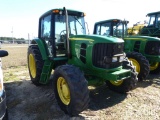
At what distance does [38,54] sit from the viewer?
6.03 metres

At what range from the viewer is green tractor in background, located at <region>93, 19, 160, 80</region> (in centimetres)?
694

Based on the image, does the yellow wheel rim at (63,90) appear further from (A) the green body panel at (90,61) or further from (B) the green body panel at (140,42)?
(B) the green body panel at (140,42)

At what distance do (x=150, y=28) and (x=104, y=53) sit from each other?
8.52 metres

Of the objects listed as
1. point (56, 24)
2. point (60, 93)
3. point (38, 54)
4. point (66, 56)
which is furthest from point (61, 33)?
point (60, 93)

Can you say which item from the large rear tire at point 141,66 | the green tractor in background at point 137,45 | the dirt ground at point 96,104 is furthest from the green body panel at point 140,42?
the dirt ground at point 96,104

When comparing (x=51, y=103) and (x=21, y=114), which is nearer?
(x=21, y=114)

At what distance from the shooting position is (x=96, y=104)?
4.83 m

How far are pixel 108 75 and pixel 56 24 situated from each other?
2.11 metres

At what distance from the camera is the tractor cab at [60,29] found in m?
5.31

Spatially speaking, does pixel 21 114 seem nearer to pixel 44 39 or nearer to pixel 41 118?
pixel 41 118

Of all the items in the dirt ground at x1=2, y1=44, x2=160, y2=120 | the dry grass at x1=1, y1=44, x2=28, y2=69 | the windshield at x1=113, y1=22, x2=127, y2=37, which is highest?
the windshield at x1=113, y1=22, x2=127, y2=37

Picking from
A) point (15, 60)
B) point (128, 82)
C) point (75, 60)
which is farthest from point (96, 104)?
point (15, 60)

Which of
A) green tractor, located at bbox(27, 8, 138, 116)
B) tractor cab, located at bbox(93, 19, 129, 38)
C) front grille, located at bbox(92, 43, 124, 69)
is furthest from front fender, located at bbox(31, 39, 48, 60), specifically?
tractor cab, located at bbox(93, 19, 129, 38)

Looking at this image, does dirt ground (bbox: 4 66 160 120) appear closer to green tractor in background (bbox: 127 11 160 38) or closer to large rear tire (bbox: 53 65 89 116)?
large rear tire (bbox: 53 65 89 116)
